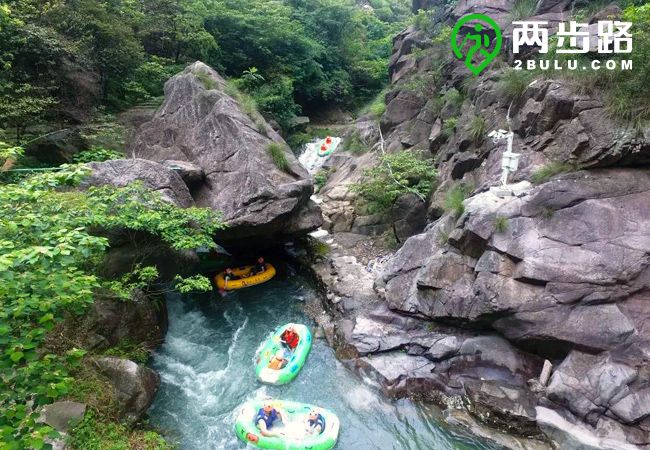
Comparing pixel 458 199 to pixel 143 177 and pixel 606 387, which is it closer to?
pixel 606 387

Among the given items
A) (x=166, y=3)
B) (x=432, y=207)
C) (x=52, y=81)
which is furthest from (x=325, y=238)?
(x=166, y=3)

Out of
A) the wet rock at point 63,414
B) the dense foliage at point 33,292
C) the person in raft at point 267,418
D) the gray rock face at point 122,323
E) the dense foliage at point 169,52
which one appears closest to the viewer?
the dense foliage at point 33,292

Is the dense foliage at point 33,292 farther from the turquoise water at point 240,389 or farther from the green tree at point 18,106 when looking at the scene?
the green tree at point 18,106

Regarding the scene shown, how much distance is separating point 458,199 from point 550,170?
8.18ft

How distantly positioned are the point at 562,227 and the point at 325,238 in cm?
944

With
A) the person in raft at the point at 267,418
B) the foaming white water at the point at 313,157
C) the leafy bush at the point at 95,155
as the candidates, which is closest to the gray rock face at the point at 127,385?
the person in raft at the point at 267,418

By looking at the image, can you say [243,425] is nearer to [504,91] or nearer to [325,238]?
[325,238]

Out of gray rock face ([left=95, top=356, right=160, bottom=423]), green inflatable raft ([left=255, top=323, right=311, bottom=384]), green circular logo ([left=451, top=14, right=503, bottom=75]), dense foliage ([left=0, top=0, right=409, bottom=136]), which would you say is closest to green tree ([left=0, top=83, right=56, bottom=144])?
dense foliage ([left=0, top=0, right=409, bottom=136])

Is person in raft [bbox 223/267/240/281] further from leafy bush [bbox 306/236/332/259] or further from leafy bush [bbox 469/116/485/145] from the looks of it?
leafy bush [bbox 469/116/485/145]

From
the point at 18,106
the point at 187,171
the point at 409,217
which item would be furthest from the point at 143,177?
the point at 409,217

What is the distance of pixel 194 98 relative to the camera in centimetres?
1462

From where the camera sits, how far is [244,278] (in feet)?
46.9

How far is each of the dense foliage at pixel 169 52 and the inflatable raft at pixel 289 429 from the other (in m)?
9.82

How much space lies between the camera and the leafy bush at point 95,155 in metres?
12.5
